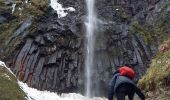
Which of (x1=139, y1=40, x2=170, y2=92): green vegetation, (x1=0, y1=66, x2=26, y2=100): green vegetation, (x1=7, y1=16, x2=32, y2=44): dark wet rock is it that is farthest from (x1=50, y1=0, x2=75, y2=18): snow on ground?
(x1=139, y1=40, x2=170, y2=92): green vegetation

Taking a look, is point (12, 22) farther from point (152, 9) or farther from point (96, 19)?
point (152, 9)

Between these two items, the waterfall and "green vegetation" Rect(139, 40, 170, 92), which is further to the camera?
the waterfall

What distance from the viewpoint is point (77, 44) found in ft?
110

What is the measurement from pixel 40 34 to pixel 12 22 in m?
2.94

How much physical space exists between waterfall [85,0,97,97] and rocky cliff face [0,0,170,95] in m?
0.43

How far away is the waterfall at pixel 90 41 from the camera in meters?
32.6

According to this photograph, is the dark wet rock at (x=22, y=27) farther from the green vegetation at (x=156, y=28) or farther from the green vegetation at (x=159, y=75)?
the green vegetation at (x=159, y=75)

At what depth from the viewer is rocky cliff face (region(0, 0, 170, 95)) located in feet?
103

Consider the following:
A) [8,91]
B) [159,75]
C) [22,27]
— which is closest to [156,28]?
[22,27]

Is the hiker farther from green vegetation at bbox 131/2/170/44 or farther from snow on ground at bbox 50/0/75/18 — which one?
snow on ground at bbox 50/0/75/18

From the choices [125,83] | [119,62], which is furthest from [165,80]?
[119,62]

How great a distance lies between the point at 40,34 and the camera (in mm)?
33531

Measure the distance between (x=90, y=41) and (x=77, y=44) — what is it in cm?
193

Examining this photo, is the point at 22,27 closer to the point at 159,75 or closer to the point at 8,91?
the point at 8,91
